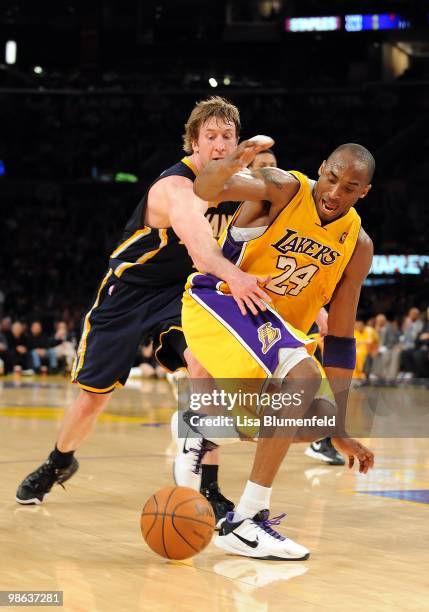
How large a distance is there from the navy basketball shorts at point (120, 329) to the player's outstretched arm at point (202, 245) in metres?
0.61

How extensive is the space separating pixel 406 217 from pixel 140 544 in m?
20.3

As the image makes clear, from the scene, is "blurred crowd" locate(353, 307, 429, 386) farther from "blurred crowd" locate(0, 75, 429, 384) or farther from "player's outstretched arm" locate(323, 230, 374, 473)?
"player's outstretched arm" locate(323, 230, 374, 473)

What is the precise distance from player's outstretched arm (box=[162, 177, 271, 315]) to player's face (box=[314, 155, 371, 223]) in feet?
1.35

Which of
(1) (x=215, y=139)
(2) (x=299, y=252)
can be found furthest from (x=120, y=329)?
(2) (x=299, y=252)

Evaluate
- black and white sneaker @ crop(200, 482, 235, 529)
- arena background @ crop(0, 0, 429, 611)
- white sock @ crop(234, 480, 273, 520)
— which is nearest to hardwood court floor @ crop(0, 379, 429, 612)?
white sock @ crop(234, 480, 273, 520)

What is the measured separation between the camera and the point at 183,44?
97.2ft

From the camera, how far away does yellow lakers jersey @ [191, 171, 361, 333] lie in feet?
13.5

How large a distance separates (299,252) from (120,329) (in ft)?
4.41

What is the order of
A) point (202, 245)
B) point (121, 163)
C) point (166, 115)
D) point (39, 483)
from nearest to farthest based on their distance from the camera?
point (202, 245), point (39, 483), point (166, 115), point (121, 163)

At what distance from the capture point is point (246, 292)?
400cm

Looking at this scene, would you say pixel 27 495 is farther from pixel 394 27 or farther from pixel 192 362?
pixel 394 27

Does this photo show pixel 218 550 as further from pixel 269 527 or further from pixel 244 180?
pixel 244 180

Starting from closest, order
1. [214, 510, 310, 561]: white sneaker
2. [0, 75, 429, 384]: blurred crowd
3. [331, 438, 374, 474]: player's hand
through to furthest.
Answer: [214, 510, 310, 561]: white sneaker
[331, 438, 374, 474]: player's hand
[0, 75, 429, 384]: blurred crowd

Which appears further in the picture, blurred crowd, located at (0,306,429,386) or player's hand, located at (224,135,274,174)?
blurred crowd, located at (0,306,429,386)
